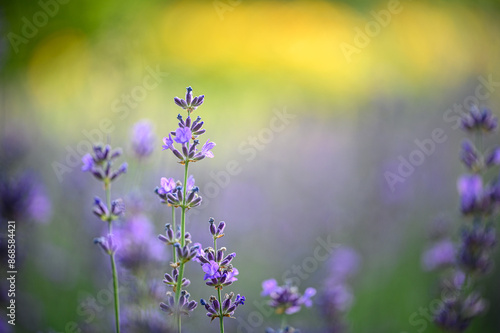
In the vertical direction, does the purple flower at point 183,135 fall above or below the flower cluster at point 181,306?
above

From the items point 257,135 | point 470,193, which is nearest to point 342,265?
point 470,193

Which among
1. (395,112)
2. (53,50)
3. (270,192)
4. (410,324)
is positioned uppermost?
(53,50)

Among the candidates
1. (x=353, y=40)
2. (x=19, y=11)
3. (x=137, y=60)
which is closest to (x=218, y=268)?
(x=137, y=60)

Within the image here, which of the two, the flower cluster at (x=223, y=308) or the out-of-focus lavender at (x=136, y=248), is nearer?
the flower cluster at (x=223, y=308)

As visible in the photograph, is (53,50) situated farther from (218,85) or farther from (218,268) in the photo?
(218,268)

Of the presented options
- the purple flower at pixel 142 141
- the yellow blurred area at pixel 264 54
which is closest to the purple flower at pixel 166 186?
the purple flower at pixel 142 141

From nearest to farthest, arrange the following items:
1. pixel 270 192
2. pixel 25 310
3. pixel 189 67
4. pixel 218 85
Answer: pixel 25 310
pixel 270 192
pixel 189 67
pixel 218 85

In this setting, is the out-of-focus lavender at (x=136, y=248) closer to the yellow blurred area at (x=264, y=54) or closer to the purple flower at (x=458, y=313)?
the purple flower at (x=458, y=313)
